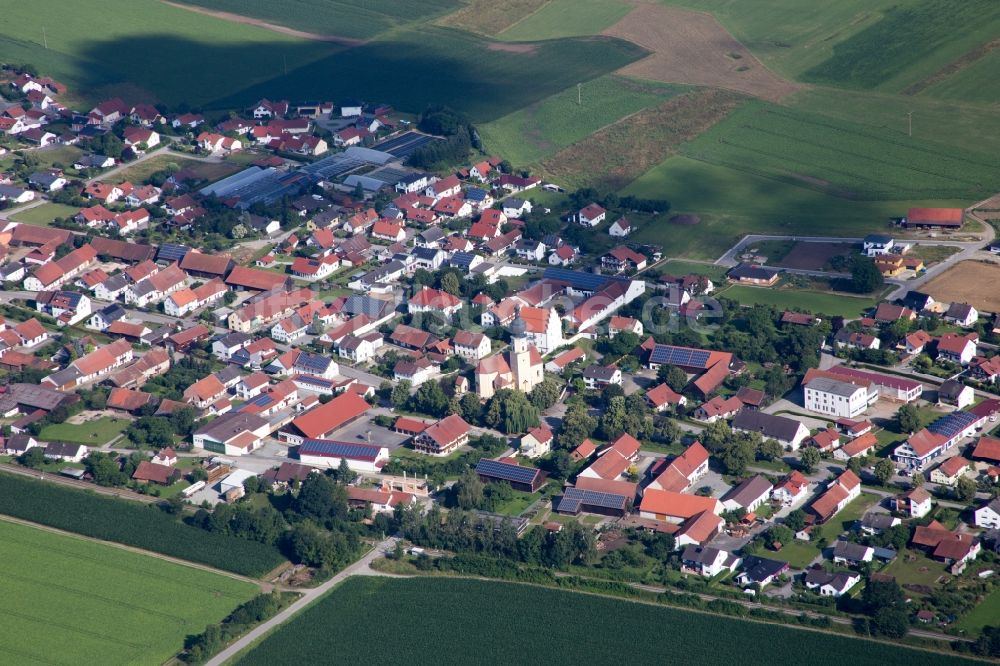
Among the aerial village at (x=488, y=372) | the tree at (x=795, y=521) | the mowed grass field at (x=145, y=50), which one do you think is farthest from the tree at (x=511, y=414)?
the mowed grass field at (x=145, y=50)

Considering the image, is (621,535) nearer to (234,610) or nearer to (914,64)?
(234,610)

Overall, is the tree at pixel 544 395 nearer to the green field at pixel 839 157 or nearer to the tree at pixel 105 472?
the tree at pixel 105 472

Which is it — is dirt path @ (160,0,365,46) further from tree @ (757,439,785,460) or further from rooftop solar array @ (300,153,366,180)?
tree @ (757,439,785,460)

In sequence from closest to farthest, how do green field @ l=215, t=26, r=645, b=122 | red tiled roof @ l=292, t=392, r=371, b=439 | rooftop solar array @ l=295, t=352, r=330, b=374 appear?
red tiled roof @ l=292, t=392, r=371, b=439
rooftop solar array @ l=295, t=352, r=330, b=374
green field @ l=215, t=26, r=645, b=122

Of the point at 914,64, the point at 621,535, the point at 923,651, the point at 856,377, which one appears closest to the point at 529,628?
the point at 621,535

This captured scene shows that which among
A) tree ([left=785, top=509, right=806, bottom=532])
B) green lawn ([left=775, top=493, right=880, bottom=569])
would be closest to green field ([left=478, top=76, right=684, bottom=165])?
green lawn ([left=775, top=493, right=880, bottom=569])

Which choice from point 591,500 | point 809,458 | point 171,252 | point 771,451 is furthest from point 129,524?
point 171,252
